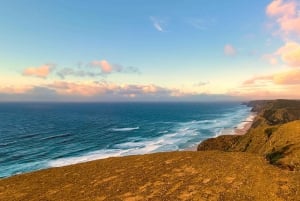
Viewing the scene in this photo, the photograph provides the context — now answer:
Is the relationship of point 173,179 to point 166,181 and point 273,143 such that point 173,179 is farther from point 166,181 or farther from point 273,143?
point 273,143

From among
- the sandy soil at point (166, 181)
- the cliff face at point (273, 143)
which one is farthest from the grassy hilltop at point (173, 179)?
the cliff face at point (273, 143)

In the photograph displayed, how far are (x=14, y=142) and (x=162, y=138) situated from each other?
203 feet

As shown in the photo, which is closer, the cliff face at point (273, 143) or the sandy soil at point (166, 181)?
the sandy soil at point (166, 181)

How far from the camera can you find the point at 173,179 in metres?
28.3

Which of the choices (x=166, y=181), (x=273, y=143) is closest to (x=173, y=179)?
(x=166, y=181)

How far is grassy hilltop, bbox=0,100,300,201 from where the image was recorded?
2419cm

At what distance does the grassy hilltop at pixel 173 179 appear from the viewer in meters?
24.2

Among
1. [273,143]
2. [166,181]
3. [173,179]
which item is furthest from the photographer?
[273,143]

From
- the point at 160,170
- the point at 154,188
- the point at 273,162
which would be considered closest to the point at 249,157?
the point at 273,162

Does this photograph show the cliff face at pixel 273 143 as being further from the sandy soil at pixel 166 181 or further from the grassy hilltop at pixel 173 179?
the sandy soil at pixel 166 181

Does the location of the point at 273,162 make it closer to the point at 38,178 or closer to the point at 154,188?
the point at 154,188

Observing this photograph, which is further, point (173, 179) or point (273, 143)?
point (273, 143)

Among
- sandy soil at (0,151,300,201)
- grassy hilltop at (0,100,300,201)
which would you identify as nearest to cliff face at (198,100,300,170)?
grassy hilltop at (0,100,300,201)

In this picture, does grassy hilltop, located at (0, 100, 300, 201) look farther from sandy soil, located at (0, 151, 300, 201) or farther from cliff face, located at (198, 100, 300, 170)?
cliff face, located at (198, 100, 300, 170)
